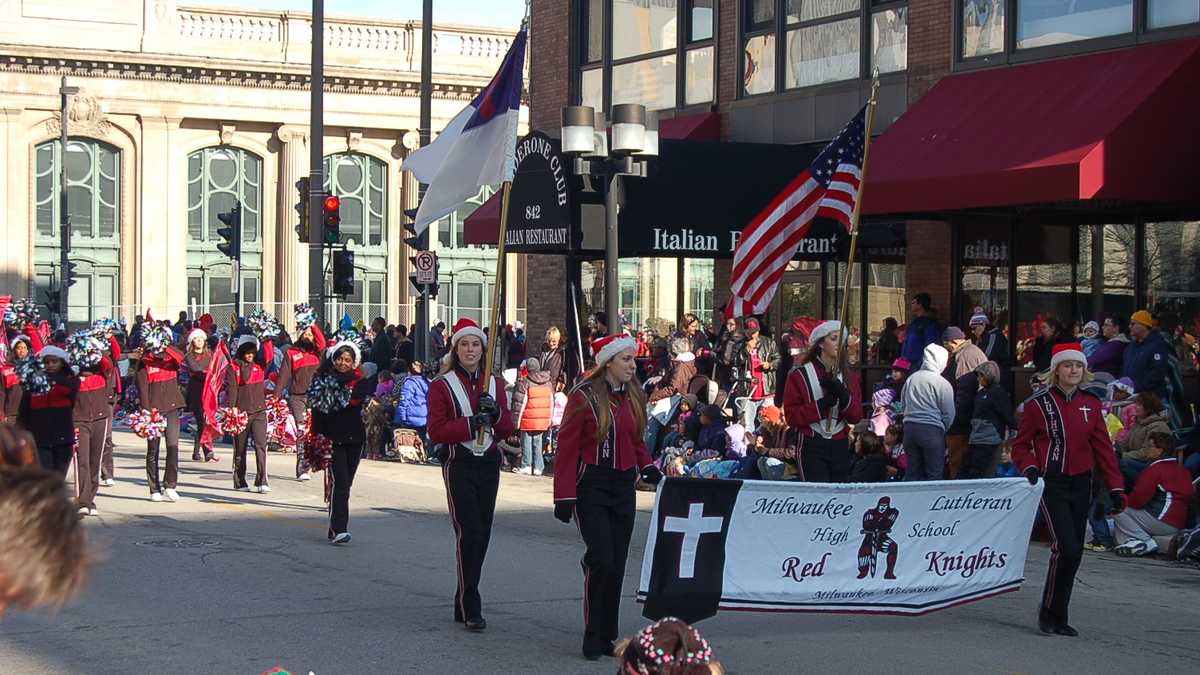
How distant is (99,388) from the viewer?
1505 centimetres

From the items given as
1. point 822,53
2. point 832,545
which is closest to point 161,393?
point 832,545

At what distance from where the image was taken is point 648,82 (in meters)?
24.4

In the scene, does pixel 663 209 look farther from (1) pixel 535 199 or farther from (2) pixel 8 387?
(2) pixel 8 387

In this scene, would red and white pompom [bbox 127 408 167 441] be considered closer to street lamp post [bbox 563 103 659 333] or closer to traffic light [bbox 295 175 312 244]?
street lamp post [bbox 563 103 659 333]

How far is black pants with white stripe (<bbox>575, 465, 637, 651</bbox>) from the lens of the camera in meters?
8.66

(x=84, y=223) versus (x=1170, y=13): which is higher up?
(x=1170, y=13)

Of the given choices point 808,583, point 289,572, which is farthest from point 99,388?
point 808,583

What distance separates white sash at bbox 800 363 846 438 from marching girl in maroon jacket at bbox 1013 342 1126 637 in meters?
2.09

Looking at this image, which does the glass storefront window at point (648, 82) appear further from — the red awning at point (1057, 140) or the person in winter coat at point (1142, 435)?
the person in winter coat at point (1142, 435)

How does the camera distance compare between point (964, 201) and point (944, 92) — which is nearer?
point (964, 201)

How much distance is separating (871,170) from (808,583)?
9.49 metres

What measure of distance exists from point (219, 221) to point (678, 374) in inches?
1270

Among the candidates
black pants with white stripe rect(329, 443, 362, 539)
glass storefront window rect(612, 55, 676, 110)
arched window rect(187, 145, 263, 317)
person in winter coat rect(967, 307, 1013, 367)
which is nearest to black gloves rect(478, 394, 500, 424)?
black pants with white stripe rect(329, 443, 362, 539)

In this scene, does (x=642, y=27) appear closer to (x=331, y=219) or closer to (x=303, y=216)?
(x=331, y=219)
